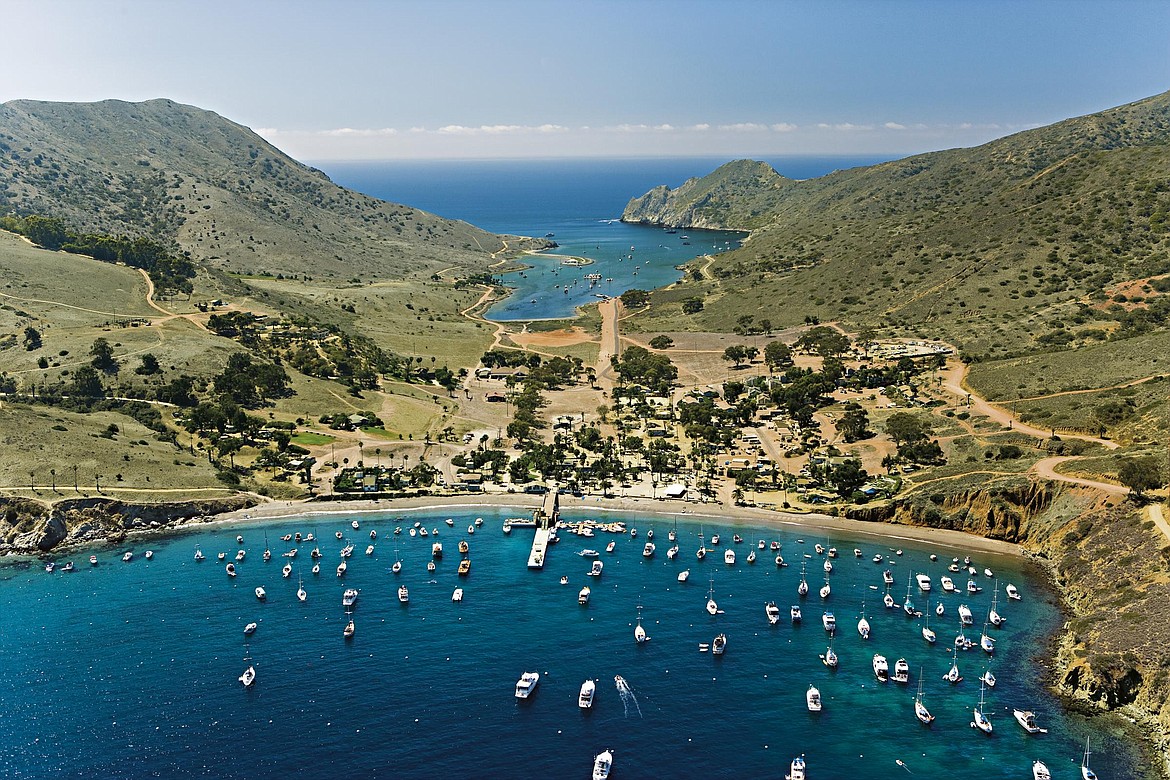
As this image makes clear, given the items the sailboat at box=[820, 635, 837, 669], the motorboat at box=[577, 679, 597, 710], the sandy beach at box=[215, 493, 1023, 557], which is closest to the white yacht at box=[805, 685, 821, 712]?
the sailboat at box=[820, 635, 837, 669]

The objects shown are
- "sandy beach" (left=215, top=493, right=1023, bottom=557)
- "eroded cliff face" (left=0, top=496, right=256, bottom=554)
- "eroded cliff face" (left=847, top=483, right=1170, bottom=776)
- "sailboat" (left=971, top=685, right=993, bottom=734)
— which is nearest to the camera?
"sailboat" (left=971, top=685, right=993, bottom=734)

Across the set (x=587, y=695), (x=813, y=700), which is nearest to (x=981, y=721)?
(x=813, y=700)

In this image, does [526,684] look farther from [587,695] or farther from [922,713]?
[922,713]

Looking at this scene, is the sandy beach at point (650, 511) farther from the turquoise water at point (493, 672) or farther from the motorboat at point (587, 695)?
the motorboat at point (587, 695)

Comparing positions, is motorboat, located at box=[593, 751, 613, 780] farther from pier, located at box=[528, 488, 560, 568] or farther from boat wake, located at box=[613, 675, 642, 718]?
pier, located at box=[528, 488, 560, 568]

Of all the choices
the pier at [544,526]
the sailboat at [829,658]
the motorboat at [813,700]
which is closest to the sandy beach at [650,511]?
the pier at [544,526]

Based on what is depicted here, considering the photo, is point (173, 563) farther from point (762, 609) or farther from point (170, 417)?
point (762, 609)
